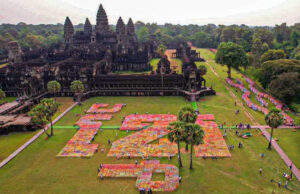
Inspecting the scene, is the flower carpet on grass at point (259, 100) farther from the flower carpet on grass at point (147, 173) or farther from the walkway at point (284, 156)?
the flower carpet on grass at point (147, 173)

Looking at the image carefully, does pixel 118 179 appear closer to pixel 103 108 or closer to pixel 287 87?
pixel 103 108

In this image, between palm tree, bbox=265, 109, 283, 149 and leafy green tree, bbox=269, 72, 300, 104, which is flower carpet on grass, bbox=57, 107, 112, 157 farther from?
leafy green tree, bbox=269, 72, 300, 104

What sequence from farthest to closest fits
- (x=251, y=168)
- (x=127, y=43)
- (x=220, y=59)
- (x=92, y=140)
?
(x=127, y=43) → (x=220, y=59) → (x=92, y=140) → (x=251, y=168)

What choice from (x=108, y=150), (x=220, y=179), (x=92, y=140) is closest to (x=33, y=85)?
(x=92, y=140)

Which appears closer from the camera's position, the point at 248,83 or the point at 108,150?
the point at 108,150

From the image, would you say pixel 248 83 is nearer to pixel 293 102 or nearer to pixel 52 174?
pixel 293 102

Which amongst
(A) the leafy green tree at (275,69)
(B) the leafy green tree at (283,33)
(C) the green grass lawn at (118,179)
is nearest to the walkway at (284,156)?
(C) the green grass lawn at (118,179)
